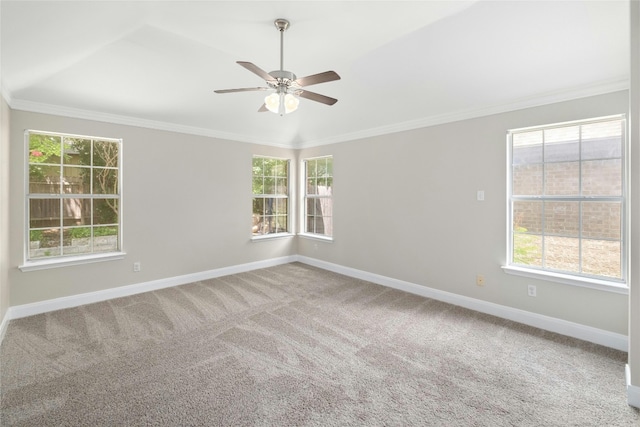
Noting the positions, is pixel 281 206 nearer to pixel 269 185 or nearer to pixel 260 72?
pixel 269 185

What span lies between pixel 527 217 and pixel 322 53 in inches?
111

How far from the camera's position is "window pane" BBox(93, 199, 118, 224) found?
381 centimetres

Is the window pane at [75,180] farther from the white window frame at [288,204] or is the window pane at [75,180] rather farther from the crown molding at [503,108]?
the crown molding at [503,108]

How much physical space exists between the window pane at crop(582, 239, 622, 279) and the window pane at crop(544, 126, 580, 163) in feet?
2.83

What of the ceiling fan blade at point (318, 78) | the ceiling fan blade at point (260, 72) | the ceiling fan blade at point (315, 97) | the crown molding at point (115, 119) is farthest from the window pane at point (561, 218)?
the crown molding at point (115, 119)

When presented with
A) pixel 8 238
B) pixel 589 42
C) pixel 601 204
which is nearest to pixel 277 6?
pixel 589 42

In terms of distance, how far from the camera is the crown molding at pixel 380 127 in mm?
2772

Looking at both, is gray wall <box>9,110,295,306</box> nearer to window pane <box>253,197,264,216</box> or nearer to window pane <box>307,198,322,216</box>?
window pane <box>253,197,264,216</box>

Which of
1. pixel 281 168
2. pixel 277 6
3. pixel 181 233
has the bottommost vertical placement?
pixel 181 233

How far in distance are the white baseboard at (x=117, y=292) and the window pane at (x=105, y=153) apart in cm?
167

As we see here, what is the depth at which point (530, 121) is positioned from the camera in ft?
10.2

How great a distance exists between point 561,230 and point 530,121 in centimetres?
→ 119

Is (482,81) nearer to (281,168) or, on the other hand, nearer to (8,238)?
(281,168)

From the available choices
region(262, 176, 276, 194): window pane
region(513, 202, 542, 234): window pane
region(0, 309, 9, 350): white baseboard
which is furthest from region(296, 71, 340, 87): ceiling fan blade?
region(0, 309, 9, 350): white baseboard
